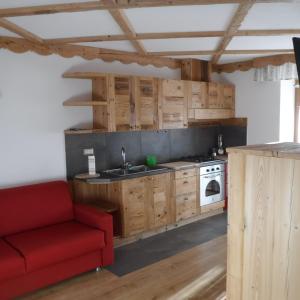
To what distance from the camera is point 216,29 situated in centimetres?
340

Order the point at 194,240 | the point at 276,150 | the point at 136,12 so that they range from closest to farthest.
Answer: the point at 276,150, the point at 136,12, the point at 194,240

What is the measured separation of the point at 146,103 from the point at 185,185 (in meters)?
1.28

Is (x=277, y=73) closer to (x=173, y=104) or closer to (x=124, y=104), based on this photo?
(x=173, y=104)

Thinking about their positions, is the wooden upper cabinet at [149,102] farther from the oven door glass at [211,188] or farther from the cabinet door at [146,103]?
the oven door glass at [211,188]

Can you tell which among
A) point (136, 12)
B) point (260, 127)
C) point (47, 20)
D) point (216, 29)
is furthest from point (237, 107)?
point (47, 20)

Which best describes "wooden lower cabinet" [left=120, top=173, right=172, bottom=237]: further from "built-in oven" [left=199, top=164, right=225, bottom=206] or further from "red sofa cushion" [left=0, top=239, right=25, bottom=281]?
"red sofa cushion" [left=0, top=239, right=25, bottom=281]

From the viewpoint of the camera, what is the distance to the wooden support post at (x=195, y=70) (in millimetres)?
5074

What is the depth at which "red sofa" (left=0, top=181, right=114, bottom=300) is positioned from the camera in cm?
273

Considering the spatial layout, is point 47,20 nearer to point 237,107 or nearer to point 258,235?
point 258,235

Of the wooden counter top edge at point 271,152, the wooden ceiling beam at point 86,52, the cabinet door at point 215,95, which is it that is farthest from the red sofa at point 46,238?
the cabinet door at point 215,95

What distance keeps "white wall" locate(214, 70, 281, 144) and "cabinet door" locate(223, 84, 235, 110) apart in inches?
3.3

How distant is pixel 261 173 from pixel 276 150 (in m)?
0.14

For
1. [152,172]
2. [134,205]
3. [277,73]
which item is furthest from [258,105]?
[134,205]

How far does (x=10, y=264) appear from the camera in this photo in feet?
8.59
